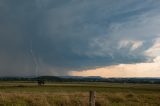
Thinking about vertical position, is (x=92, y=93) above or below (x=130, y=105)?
above

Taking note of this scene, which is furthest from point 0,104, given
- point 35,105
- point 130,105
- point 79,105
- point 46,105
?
point 130,105

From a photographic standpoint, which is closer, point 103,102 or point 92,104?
point 92,104

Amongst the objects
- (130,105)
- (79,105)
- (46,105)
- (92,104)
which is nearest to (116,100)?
(130,105)

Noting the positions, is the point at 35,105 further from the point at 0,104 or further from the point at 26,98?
the point at 26,98

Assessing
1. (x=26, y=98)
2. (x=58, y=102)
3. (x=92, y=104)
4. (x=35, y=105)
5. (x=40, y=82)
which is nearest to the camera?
(x=92, y=104)

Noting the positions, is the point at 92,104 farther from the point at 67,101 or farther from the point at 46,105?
the point at 67,101

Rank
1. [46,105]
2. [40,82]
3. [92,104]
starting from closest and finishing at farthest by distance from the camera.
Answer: [92,104]
[46,105]
[40,82]

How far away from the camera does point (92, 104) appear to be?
1452 cm

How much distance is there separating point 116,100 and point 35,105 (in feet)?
32.0

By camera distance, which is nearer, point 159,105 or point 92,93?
point 92,93

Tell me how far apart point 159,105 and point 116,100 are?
5402mm

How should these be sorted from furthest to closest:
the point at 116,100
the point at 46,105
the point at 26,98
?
the point at 116,100, the point at 26,98, the point at 46,105

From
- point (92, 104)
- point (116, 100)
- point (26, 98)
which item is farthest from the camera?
point (116, 100)

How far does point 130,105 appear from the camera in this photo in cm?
2184
